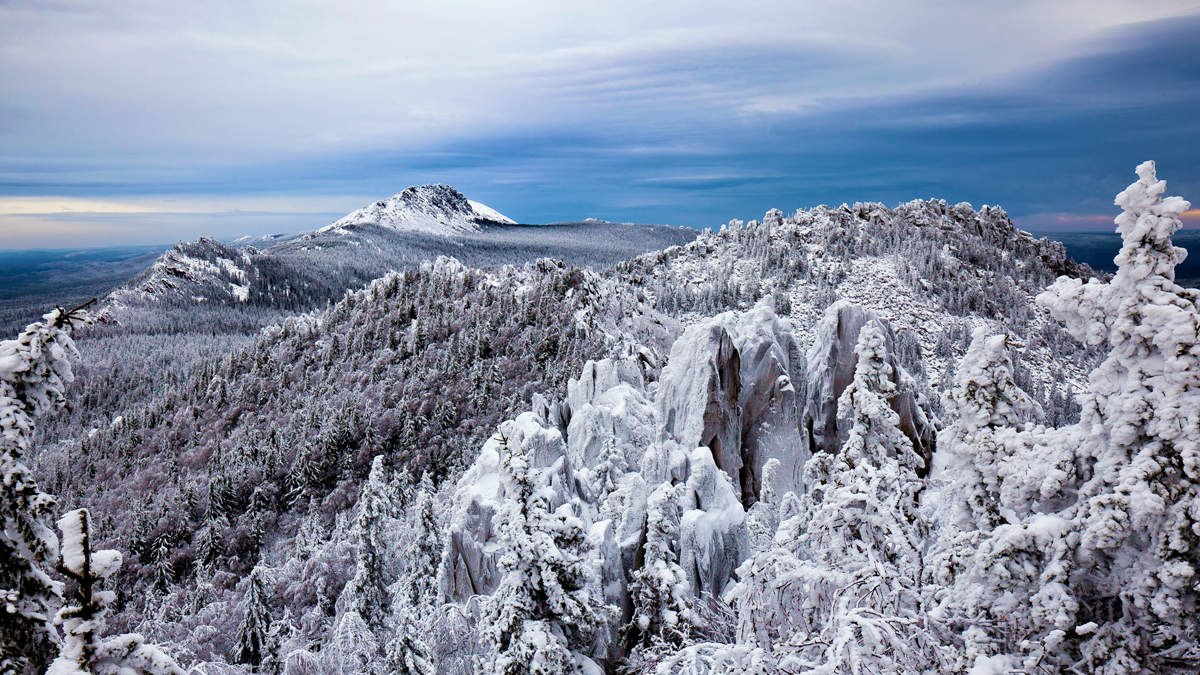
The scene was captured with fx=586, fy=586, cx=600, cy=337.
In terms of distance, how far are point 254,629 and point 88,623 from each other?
2648 cm

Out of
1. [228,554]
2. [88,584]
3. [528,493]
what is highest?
[88,584]

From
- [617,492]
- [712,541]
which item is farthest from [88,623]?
[712,541]

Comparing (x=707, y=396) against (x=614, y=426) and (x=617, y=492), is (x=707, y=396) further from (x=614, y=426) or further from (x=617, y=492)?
(x=617, y=492)

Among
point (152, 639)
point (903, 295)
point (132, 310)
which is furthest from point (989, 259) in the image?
point (132, 310)

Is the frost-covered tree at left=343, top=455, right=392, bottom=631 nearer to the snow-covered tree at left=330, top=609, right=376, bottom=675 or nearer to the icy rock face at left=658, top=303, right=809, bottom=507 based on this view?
the snow-covered tree at left=330, top=609, right=376, bottom=675

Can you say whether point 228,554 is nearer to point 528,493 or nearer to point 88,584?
point 528,493

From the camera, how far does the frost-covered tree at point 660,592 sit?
12328 mm

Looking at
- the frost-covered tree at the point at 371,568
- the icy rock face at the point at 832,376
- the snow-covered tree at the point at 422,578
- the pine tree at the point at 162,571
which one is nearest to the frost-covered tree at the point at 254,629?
the frost-covered tree at the point at 371,568

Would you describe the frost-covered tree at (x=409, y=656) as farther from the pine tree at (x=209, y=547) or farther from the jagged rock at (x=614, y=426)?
the pine tree at (x=209, y=547)

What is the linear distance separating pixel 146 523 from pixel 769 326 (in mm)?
57180

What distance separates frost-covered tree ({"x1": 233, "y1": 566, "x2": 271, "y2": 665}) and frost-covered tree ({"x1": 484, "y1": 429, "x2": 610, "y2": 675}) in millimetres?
21358

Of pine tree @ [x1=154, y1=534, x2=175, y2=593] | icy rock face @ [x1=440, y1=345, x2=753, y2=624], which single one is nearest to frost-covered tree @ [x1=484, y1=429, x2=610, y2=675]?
icy rock face @ [x1=440, y1=345, x2=753, y2=624]

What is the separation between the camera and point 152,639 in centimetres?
3300

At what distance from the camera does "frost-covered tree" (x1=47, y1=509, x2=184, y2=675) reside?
549cm
